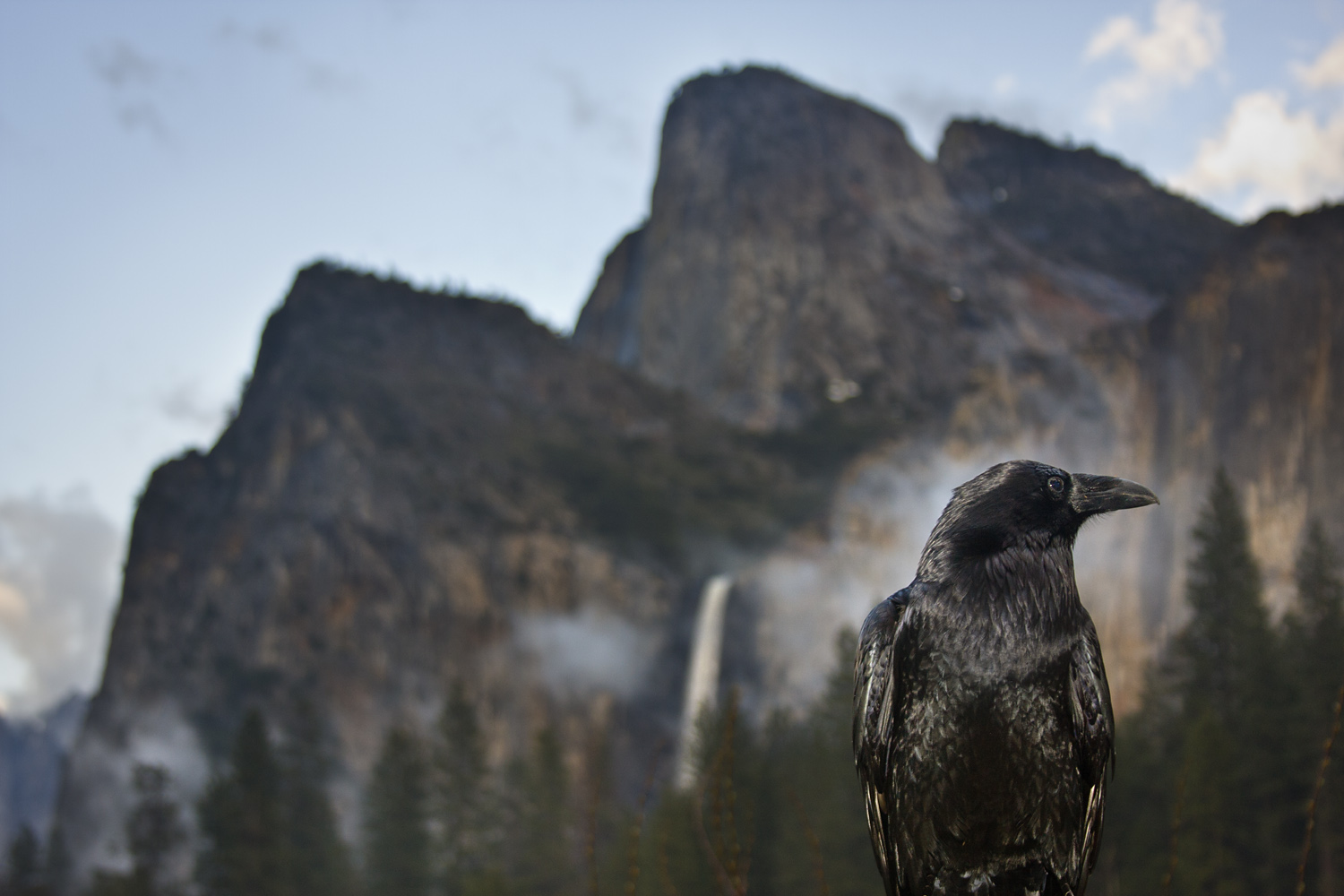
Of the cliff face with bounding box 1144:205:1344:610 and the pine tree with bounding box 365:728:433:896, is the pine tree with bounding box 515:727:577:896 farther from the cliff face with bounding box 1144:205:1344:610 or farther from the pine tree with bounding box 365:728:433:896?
the cliff face with bounding box 1144:205:1344:610

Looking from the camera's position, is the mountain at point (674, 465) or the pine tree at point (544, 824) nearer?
the pine tree at point (544, 824)

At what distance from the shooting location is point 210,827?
38500 mm

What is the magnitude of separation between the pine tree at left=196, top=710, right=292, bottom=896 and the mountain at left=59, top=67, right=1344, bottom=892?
400 inches

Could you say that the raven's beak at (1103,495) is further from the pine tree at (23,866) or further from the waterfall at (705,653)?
the pine tree at (23,866)

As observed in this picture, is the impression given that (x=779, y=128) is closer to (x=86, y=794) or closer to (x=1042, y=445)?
(x=1042, y=445)

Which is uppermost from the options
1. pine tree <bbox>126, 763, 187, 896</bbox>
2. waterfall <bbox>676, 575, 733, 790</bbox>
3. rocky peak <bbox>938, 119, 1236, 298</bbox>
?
rocky peak <bbox>938, 119, 1236, 298</bbox>

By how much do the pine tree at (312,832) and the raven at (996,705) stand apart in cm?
3996

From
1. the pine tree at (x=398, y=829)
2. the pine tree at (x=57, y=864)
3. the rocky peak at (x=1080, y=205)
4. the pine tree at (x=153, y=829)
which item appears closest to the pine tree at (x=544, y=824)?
the pine tree at (x=398, y=829)

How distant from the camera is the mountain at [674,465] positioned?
42594mm

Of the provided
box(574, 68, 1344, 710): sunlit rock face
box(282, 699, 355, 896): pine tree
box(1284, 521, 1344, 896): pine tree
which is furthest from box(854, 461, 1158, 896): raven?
box(282, 699, 355, 896): pine tree

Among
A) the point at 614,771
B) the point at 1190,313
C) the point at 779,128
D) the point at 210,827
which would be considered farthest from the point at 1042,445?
the point at 779,128

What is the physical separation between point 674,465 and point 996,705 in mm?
76016

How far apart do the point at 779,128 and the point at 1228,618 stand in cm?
8117

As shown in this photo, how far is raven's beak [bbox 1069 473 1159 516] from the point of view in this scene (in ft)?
12.7
